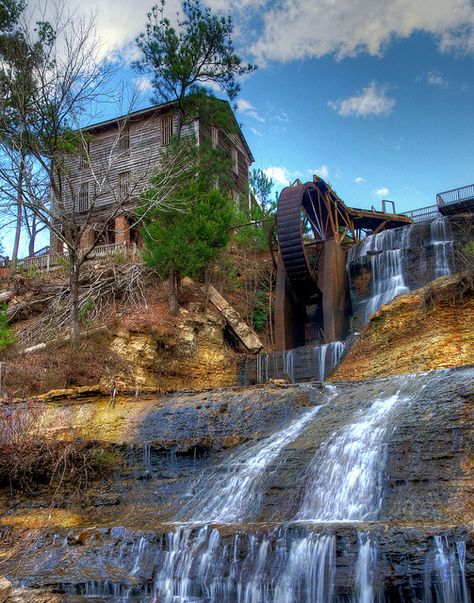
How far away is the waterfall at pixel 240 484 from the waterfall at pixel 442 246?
397 inches

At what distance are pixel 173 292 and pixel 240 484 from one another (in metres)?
10.4

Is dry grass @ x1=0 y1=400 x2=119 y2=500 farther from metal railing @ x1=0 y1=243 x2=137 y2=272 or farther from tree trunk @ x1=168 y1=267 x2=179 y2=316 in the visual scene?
metal railing @ x1=0 y1=243 x2=137 y2=272

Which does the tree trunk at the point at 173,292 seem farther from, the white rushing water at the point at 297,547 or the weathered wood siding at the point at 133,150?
the weathered wood siding at the point at 133,150

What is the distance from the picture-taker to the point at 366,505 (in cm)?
772

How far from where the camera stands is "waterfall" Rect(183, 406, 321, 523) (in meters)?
8.63

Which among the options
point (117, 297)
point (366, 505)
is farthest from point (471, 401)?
point (117, 297)

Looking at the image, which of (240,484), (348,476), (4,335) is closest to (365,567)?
(348,476)

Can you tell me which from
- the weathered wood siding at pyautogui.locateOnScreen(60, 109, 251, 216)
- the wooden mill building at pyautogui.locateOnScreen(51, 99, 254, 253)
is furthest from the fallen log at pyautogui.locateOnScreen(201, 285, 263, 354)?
the weathered wood siding at pyautogui.locateOnScreen(60, 109, 251, 216)

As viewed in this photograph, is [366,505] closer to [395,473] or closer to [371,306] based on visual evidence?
[395,473]

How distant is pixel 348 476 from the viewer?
8.31 meters

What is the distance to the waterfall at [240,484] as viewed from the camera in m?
8.63

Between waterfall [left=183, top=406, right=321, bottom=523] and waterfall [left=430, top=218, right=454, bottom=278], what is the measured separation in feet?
33.1

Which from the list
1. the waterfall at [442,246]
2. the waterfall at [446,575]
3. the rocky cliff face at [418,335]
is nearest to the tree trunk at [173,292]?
the rocky cliff face at [418,335]

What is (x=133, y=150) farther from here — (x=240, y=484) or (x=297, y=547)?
(x=297, y=547)
